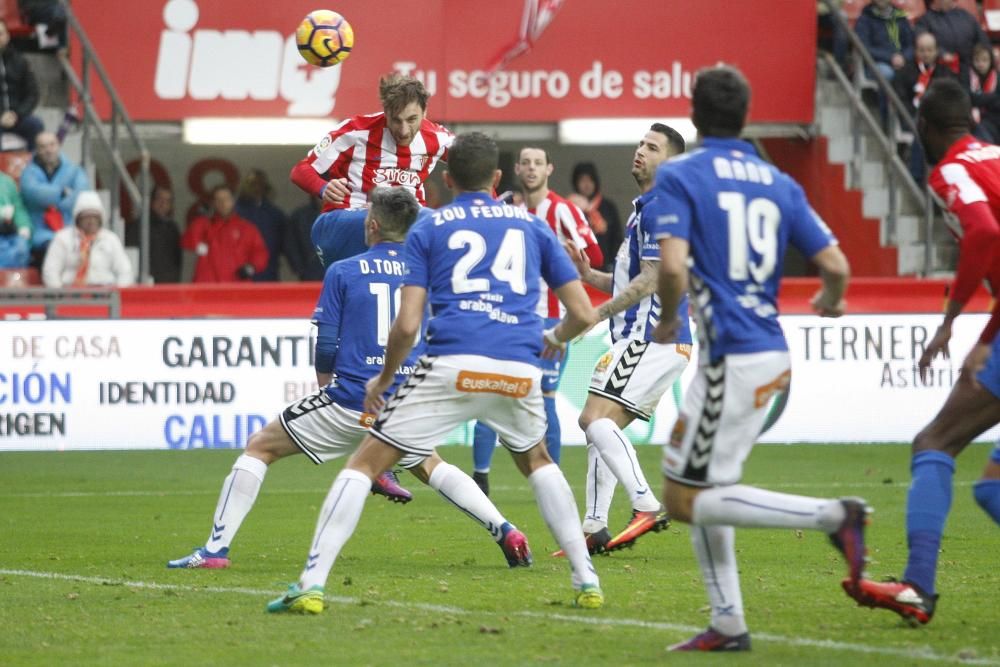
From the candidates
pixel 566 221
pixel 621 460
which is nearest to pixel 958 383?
pixel 621 460

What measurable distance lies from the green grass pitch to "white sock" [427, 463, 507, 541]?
27 centimetres

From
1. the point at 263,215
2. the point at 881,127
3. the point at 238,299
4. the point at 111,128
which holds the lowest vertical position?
the point at 238,299

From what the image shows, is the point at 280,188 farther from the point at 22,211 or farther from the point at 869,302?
the point at 869,302

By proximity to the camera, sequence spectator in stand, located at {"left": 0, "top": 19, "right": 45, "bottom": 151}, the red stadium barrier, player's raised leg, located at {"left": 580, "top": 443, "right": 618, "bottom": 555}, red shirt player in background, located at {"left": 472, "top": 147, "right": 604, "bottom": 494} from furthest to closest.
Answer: spectator in stand, located at {"left": 0, "top": 19, "right": 45, "bottom": 151}, the red stadium barrier, red shirt player in background, located at {"left": 472, "top": 147, "right": 604, "bottom": 494}, player's raised leg, located at {"left": 580, "top": 443, "right": 618, "bottom": 555}

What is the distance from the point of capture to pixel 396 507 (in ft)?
42.3

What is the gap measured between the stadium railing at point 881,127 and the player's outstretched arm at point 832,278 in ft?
51.2

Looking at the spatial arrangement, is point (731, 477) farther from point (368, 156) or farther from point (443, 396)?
point (368, 156)

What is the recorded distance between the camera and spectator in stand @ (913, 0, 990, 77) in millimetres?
21281

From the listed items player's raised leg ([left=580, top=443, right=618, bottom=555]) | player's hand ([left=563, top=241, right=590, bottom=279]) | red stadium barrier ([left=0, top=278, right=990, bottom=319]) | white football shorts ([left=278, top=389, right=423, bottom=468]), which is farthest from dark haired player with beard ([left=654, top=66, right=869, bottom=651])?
red stadium barrier ([left=0, top=278, right=990, bottom=319])

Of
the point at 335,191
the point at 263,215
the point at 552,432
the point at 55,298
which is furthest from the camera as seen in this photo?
the point at 263,215

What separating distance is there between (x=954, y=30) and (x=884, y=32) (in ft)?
3.96

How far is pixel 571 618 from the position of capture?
7402 millimetres

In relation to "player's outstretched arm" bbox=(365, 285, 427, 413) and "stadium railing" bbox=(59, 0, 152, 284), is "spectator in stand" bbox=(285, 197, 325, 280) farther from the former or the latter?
"player's outstretched arm" bbox=(365, 285, 427, 413)

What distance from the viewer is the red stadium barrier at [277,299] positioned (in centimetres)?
1770
